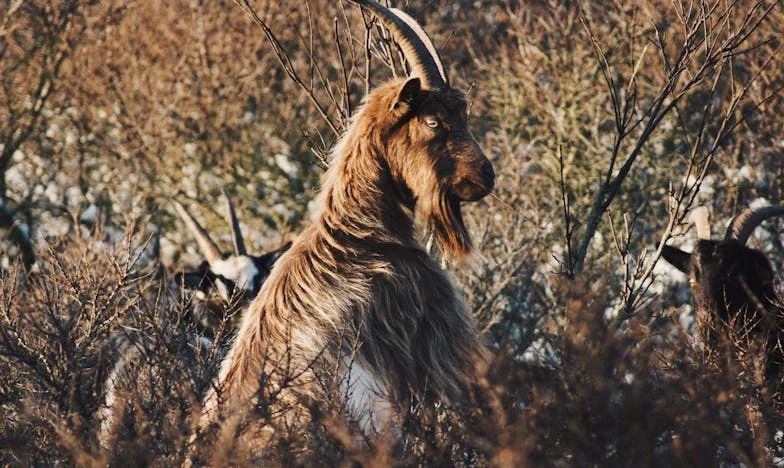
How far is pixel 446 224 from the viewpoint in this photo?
4.65 m

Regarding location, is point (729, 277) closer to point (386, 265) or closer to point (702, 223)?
point (702, 223)

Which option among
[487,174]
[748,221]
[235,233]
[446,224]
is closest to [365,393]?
[446,224]

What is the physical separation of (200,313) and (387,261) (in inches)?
104

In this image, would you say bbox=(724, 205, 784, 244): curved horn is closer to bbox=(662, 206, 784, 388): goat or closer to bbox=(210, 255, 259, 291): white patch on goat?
bbox=(662, 206, 784, 388): goat

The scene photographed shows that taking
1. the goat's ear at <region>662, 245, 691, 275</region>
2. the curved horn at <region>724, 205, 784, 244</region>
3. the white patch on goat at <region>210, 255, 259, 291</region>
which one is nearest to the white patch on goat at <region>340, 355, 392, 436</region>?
the curved horn at <region>724, 205, 784, 244</region>

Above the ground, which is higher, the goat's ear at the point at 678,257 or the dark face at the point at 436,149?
the goat's ear at the point at 678,257

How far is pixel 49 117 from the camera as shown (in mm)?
13039

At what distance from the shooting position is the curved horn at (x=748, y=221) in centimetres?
677

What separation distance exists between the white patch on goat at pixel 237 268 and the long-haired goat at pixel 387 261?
4.06m

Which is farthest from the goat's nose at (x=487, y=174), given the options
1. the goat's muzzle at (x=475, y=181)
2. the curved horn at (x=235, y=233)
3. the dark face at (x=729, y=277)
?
the curved horn at (x=235, y=233)

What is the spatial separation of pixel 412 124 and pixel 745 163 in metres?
5.98

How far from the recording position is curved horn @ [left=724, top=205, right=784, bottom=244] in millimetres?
6770

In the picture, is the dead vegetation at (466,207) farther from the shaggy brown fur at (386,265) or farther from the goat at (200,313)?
the shaggy brown fur at (386,265)

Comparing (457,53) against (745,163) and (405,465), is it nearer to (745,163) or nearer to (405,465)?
(745,163)
